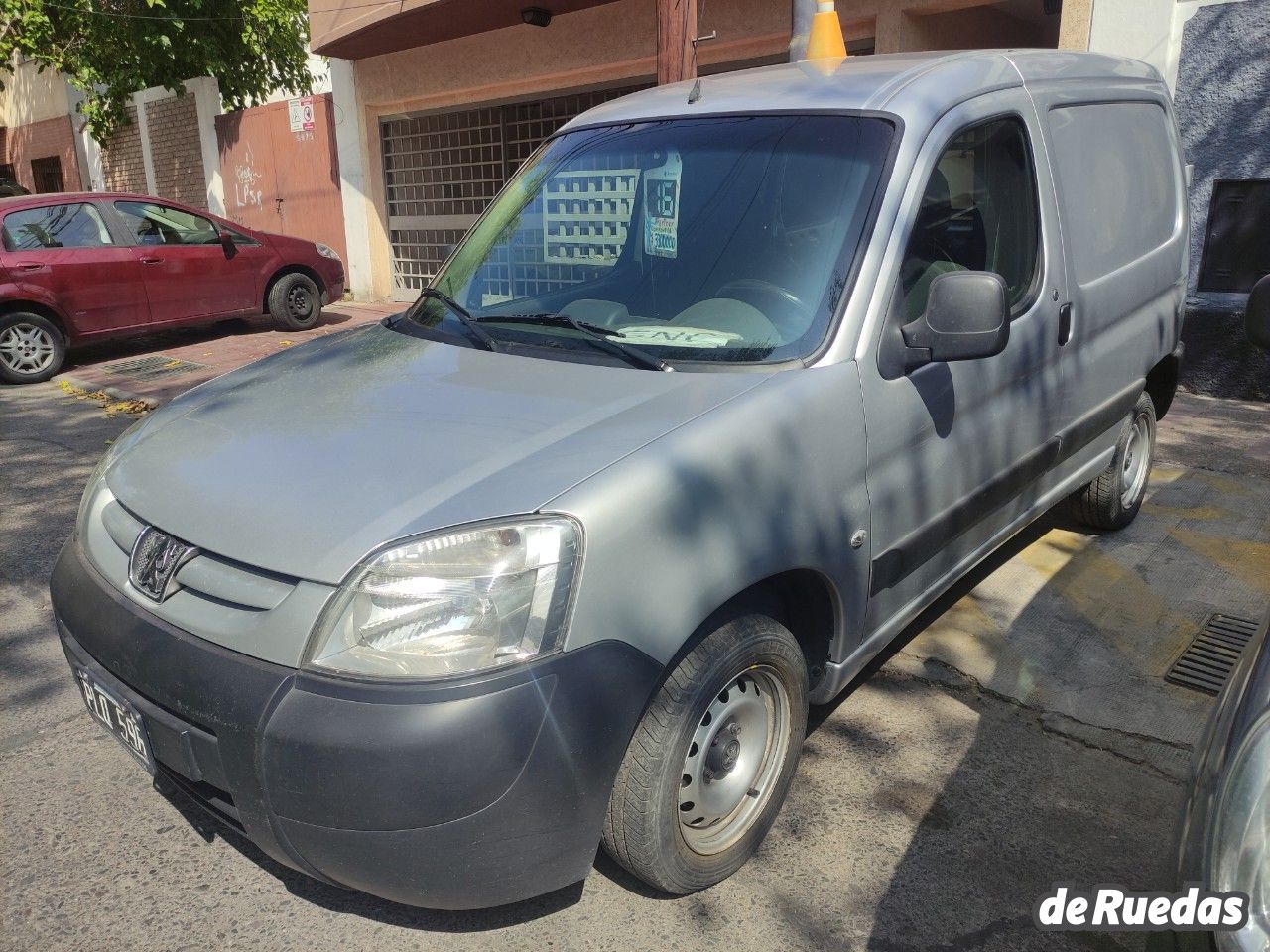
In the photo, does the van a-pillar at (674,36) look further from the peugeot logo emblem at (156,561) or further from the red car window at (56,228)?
the red car window at (56,228)

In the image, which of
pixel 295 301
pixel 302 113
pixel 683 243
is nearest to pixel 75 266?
pixel 295 301

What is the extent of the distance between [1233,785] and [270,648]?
1.68m

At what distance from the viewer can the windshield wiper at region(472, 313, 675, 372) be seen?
2.57m

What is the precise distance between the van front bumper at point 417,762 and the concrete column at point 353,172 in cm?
1200

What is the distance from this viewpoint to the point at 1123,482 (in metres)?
4.55

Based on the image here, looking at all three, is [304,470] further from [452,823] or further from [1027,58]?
[1027,58]

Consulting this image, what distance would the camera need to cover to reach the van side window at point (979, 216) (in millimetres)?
2836

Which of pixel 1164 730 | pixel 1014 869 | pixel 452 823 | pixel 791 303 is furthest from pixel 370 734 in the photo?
pixel 1164 730

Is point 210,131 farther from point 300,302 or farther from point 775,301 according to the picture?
point 775,301

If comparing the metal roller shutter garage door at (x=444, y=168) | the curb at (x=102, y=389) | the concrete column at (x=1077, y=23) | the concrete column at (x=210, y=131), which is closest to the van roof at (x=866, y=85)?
the concrete column at (x=1077, y=23)

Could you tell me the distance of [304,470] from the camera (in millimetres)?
2232

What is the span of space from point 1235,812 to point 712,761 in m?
1.22

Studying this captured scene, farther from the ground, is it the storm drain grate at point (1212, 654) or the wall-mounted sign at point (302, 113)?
the wall-mounted sign at point (302, 113)

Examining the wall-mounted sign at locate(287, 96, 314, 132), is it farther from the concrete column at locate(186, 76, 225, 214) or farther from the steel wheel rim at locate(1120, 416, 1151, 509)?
the steel wheel rim at locate(1120, 416, 1151, 509)
